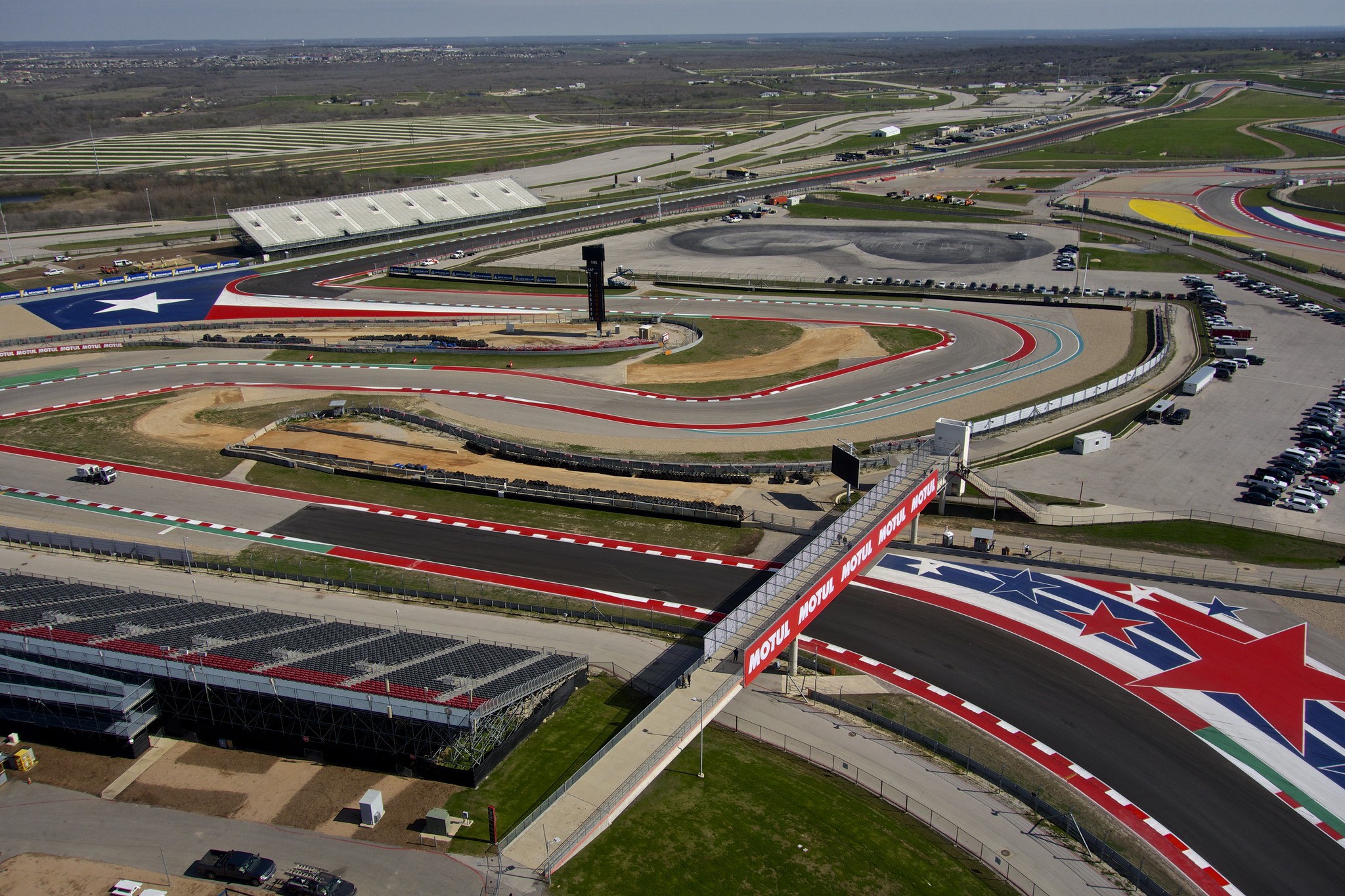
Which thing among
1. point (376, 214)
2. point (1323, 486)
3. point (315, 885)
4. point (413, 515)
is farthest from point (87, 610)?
point (376, 214)

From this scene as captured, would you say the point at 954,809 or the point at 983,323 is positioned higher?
the point at 983,323

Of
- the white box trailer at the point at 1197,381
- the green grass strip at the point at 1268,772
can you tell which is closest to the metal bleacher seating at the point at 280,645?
the green grass strip at the point at 1268,772

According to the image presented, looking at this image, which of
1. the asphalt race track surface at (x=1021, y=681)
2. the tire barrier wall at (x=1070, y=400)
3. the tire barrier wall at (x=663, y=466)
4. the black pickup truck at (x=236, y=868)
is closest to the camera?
the black pickup truck at (x=236, y=868)

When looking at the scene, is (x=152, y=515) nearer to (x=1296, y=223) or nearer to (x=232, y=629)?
(x=232, y=629)

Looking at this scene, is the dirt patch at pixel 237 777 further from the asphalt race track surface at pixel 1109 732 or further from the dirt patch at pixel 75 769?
the asphalt race track surface at pixel 1109 732

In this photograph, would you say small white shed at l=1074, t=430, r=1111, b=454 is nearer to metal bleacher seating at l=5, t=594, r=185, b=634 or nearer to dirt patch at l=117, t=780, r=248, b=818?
dirt patch at l=117, t=780, r=248, b=818

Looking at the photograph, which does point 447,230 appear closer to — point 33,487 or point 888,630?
point 33,487

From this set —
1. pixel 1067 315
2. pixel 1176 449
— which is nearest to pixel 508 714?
pixel 1176 449

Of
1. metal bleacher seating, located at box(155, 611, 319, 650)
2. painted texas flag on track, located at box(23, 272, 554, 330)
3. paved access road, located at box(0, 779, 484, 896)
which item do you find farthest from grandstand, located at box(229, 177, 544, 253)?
paved access road, located at box(0, 779, 484, 896)
